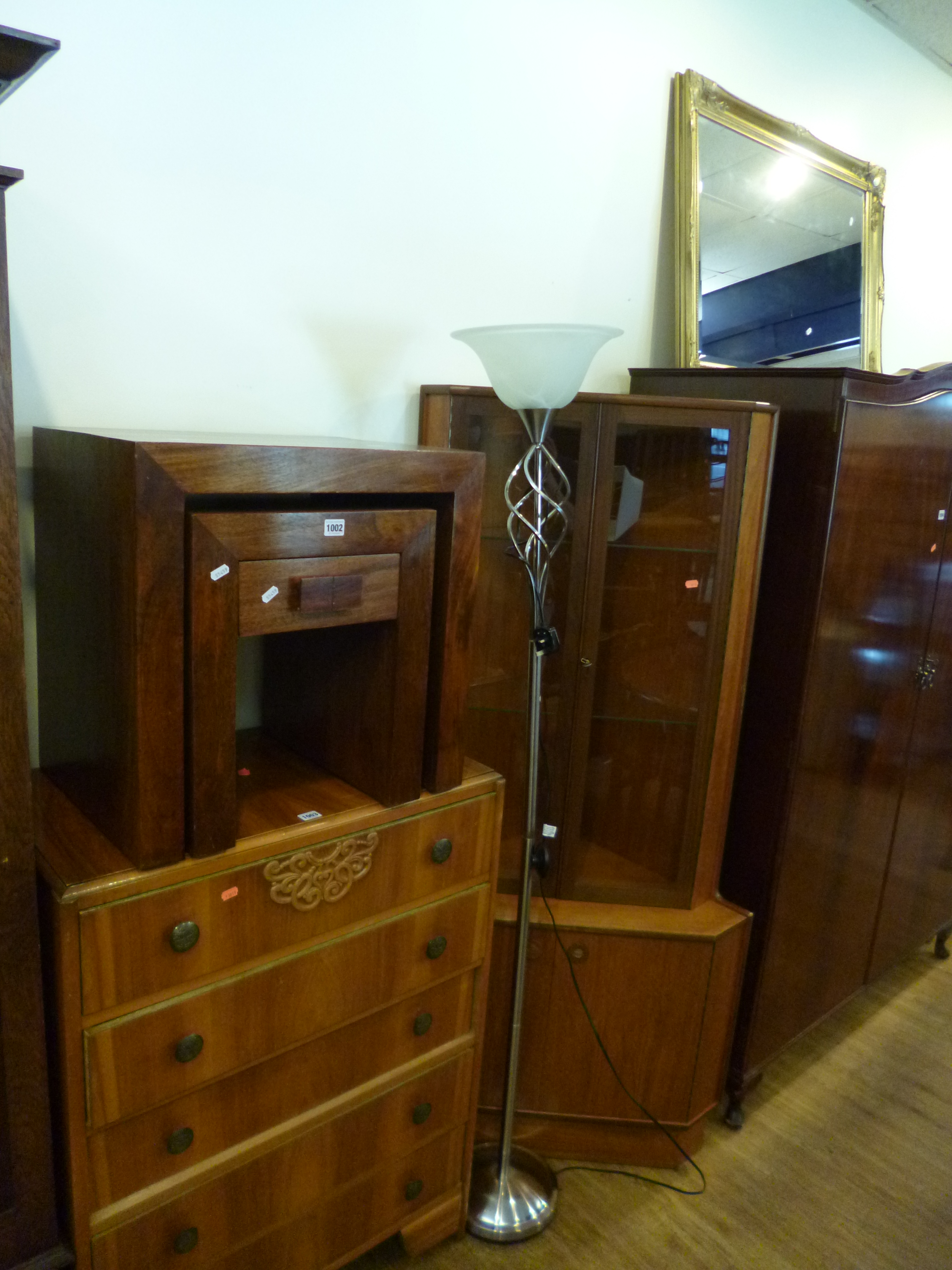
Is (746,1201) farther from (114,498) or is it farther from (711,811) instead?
(114,498)

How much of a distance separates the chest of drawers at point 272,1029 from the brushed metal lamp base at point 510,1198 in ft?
0.43

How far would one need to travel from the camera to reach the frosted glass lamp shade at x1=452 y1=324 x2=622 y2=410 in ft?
4.42


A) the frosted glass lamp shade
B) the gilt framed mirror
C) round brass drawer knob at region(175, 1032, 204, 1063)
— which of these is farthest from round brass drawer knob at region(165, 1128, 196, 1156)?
the gilt framed mirror

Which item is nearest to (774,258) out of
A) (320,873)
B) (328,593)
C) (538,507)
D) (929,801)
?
(538,507)

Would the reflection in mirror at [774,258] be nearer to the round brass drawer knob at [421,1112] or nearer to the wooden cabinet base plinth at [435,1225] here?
the round brass drawer knob at [421,1112]

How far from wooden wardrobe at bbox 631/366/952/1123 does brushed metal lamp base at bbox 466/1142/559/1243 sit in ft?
1.69

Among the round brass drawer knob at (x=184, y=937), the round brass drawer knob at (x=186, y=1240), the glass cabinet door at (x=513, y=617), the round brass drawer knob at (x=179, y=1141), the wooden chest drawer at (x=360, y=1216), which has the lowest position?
the wooden chest drawer at (x=360, y=1216)

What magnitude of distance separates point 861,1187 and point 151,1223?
1487 mm

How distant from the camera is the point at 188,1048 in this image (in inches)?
45.1

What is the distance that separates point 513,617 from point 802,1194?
135 centimetres

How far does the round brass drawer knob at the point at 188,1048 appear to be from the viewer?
1.14 meters

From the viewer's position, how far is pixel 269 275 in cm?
146

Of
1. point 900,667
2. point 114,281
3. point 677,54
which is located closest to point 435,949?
point 114,281

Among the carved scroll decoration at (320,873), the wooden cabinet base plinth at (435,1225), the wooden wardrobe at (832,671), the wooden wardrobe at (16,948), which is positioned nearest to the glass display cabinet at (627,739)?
the wooden wardrobe at (832,671)
